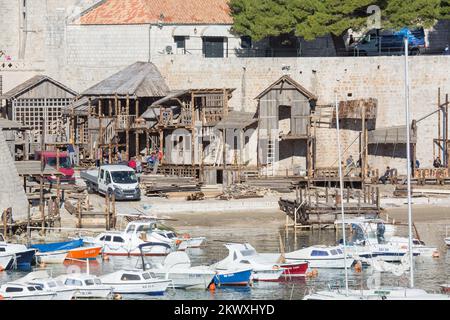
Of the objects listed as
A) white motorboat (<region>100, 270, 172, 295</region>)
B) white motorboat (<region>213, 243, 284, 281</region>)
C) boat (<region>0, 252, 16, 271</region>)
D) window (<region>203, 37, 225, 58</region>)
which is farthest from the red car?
white motorboat (<region>100, 270, 172, 295</region>)

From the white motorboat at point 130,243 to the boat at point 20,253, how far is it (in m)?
3.46

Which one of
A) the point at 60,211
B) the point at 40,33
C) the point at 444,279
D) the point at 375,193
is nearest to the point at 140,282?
the point at 444,279

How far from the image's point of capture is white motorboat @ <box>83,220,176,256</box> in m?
58.2

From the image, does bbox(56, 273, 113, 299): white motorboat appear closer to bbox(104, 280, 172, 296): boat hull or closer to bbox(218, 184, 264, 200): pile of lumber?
bbox(104, 280, 172, 296): boat hull

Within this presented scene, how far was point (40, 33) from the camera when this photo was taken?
85688mm

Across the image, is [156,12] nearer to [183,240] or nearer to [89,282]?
[183,240]

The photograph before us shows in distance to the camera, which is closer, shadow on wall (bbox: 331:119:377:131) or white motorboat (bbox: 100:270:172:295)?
white motorboat (bbox: 100:270:172:295)

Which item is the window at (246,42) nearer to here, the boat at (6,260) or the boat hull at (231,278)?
the boat at (6,260)

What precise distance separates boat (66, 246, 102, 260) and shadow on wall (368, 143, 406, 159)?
85.3 feet

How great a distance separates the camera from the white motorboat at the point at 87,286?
156 ft

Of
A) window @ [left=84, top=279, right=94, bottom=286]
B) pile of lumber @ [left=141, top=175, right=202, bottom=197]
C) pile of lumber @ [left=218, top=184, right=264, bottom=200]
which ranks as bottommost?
window @ [left=84, top=279, right=94, bottom=286]

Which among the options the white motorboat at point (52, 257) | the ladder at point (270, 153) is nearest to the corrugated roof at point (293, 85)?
the ladder at point (270, 153)

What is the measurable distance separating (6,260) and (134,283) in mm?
7372
